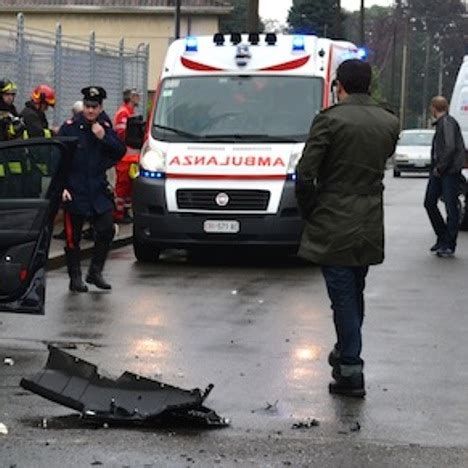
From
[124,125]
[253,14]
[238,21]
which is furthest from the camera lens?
[238,21]

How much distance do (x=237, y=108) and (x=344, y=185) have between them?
7.48 m

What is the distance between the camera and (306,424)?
7086 mm

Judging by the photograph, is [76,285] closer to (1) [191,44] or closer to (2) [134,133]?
(2) [134,133]

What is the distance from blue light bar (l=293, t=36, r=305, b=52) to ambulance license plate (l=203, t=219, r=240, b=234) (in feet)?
7.57

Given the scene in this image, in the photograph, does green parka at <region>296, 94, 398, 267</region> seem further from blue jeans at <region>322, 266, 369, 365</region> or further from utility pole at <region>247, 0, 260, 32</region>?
utility pole at <region>247, 0, 260, 32</region>

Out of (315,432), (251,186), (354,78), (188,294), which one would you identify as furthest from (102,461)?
(251,186)

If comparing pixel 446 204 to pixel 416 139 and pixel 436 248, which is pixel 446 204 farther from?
pixel 416 139

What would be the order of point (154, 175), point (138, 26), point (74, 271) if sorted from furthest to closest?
1. point (138, 26)
2. point (154, 175)
3. point (74, 271)

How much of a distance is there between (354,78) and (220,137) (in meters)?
6.99

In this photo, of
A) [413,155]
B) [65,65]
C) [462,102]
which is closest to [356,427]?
[65,65]

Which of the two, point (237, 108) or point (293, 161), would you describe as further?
point (237, 108)

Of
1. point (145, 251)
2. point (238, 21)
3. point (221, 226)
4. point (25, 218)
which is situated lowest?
point (238, 21)

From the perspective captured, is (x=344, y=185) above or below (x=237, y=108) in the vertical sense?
above

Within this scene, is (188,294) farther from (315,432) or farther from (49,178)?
(315,432)
